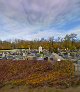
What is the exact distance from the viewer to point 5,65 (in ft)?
76.1

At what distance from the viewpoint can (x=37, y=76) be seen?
17.7 meters

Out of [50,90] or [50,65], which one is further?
[50,65]

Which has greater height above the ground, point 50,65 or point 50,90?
point 50,65

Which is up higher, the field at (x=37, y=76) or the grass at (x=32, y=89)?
the field at (x=37, y=76)

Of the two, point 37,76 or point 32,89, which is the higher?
point 37,76

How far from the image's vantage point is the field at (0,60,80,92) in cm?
1347

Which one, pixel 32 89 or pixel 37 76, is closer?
pixel 32 89

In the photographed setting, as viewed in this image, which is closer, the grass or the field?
the grass

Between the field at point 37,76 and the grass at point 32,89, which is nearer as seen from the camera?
the grass at point 32,89

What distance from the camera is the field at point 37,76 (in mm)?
13469

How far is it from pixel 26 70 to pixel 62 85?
28.3 feet

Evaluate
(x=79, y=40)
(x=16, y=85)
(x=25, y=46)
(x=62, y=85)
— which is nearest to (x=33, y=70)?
(x=16, y=85)

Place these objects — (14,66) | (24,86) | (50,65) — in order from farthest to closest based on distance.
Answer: (14,66) → (50,65) → (24,86)

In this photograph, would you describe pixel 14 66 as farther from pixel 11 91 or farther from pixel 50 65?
pixel 11 91
